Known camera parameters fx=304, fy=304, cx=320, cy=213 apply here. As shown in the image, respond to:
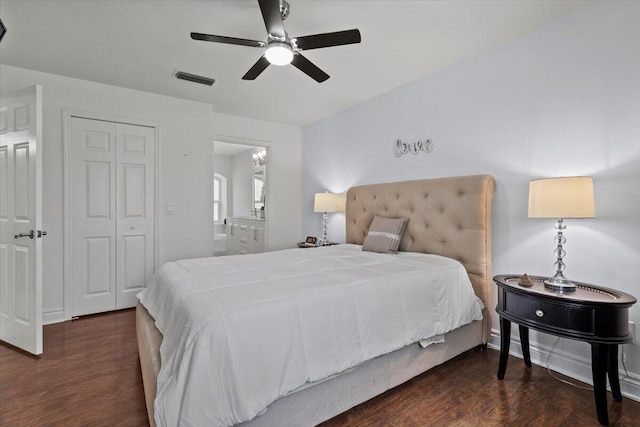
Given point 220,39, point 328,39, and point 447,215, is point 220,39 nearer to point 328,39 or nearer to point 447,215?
point 328,39

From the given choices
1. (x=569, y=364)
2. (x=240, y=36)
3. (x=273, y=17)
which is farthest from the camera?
(x=240, y=36)

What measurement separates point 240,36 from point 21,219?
2.28 metres

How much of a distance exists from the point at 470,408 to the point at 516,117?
2.05 meters

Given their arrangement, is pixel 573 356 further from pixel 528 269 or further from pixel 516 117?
pixel 516 117

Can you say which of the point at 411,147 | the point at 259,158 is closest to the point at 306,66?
the point at 411,147

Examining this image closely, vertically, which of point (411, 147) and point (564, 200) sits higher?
point (411, 147)

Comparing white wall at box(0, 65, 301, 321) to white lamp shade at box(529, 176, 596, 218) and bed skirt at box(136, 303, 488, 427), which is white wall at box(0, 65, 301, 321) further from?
white lamp shade at box(529, 176, 596, 218)

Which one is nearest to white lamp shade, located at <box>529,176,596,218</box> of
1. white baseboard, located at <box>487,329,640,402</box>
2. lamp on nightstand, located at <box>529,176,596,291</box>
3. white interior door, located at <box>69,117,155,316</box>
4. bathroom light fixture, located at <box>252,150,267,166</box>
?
lamp on nightstand, located at <box>529,176,596,291</box>

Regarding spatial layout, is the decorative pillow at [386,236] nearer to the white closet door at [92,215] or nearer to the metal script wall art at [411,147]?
the metal script wall art at [411,147]

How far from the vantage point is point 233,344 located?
3.97 feet

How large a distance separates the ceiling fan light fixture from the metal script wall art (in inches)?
64.5

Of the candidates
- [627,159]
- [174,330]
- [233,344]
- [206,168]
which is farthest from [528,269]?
[206,168]

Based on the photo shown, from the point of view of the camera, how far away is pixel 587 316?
1582 mm

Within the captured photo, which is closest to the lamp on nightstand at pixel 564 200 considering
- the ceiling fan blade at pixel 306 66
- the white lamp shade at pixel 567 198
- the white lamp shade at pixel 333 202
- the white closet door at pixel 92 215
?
the white lamp shade at pixel 567 198
